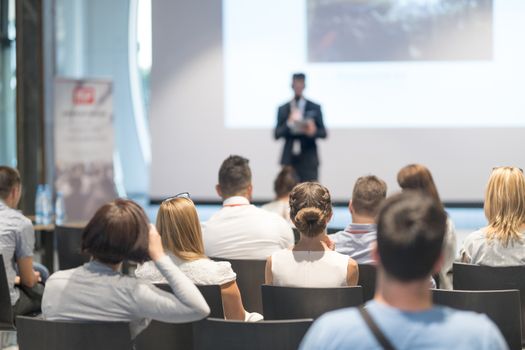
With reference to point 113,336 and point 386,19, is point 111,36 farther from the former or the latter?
point 113,336

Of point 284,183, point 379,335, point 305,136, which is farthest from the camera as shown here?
point 305,136

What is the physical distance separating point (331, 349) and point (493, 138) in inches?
367

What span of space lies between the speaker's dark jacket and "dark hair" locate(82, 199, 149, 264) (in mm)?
5905

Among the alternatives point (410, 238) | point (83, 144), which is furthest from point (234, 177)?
point (83, 144)

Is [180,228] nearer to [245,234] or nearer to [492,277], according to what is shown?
[245,234]

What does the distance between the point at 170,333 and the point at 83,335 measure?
1.97 feet

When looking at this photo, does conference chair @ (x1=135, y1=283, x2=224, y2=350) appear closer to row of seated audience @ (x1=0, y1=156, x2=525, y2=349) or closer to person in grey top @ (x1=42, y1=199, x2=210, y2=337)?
row of seated audience @ (x1=0, y1=156, x2=525, y2=349)

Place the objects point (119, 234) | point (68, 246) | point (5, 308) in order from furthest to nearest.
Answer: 1. point (68, 246)
2. point (5, 308)
3. point (119, 234)

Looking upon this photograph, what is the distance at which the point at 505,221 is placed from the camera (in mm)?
3664

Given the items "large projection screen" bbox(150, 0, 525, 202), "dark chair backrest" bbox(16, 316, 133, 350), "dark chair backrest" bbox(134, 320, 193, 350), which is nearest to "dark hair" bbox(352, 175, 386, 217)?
"dark chair backrest" bbox(134, 320, 193, 350)

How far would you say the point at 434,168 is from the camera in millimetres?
10609

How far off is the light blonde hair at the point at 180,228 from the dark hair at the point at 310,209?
0.39 meters

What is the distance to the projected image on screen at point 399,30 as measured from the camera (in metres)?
10.3

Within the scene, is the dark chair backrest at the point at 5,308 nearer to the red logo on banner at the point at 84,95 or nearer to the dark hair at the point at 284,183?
the dark hair at the point at 284,183
